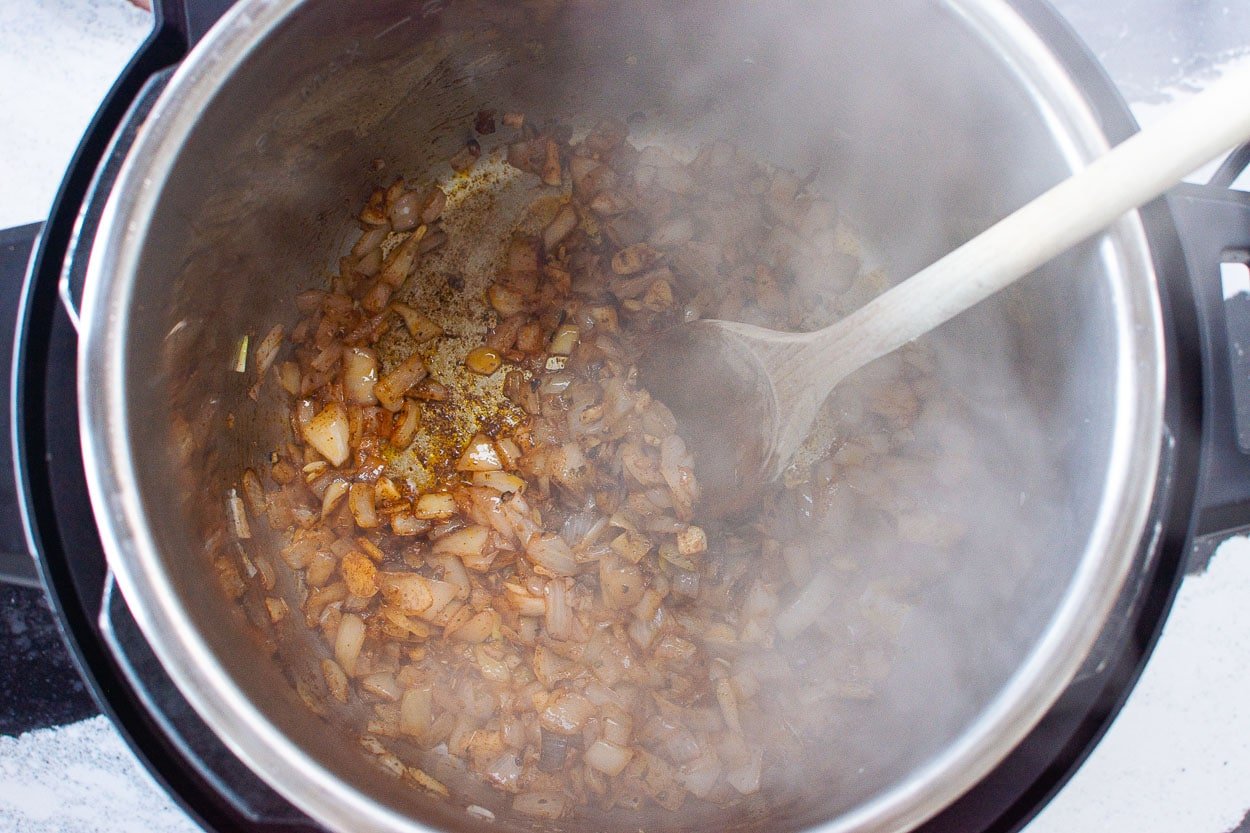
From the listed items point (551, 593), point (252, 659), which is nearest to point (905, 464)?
point (551, 593)

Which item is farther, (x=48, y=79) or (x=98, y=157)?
(x=48, y=79)

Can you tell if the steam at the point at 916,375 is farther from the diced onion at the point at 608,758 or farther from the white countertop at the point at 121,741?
the white countertop at the point at 121,741

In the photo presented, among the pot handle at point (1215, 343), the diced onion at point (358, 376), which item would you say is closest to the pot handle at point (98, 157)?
the diced onion at point (358, 376)

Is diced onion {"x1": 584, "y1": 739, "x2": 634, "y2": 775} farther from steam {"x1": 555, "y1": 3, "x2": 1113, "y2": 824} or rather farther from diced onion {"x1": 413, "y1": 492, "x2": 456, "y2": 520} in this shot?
diced onion {"x1": 413, "y1": 492, "x2": 456, "y2": 520}

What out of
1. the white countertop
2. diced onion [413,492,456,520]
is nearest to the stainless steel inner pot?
diced onion [413,492,456,520]

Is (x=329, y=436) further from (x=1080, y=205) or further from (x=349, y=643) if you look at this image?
(x=1080, y=205)

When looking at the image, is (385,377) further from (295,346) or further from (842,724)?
(842,724)

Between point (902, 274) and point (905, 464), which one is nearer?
point (905, 464)

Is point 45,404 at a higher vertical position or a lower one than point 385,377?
higher

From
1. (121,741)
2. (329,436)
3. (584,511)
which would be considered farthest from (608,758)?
(121,741)
